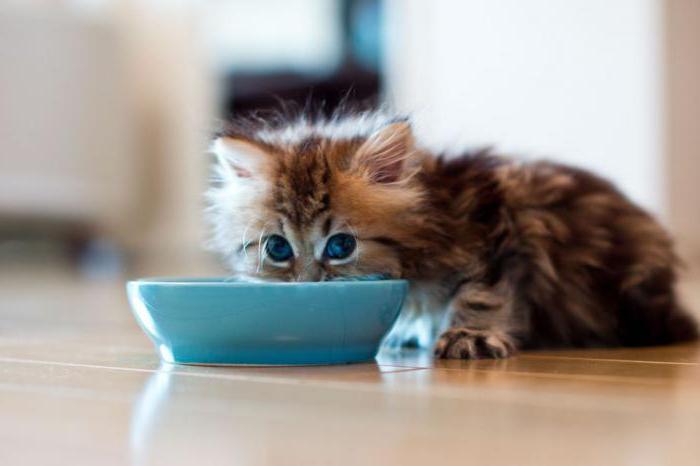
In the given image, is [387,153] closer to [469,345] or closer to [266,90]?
[469,345]

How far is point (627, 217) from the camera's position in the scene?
2324 millimetres

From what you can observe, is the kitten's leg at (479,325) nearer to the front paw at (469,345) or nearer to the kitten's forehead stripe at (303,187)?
the front paw at (469,345)

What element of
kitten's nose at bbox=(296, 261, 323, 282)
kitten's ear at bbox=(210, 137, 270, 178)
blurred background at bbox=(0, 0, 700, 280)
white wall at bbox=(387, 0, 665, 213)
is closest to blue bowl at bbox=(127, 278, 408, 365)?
kitten's nose at bbox=(296, 261, 323, 282)

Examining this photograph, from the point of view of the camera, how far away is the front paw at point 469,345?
1.95 meters

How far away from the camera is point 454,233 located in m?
2.05

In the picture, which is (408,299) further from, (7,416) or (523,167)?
(7,416)

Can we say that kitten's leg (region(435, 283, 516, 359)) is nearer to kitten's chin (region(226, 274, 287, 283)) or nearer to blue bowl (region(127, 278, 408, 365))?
blue bowl (region(127, 278, 408, 365))

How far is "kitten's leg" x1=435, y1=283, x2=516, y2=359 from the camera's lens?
196 cm

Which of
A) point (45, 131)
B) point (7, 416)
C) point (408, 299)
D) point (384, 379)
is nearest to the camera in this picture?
point (7, 416)

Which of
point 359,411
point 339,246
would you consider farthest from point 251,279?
point 359,411

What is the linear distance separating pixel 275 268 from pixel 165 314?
25 centimetres

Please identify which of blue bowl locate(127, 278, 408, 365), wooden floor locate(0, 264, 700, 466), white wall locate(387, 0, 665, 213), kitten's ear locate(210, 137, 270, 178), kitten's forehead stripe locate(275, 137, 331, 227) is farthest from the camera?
white wall locate(387, 0, 665, 213)

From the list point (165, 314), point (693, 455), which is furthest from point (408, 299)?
point (693, 455)

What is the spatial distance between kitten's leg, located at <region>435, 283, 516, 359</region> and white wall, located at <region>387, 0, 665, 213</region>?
3090mm
